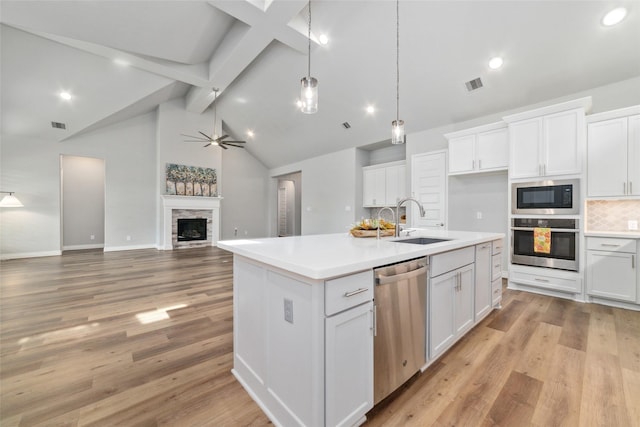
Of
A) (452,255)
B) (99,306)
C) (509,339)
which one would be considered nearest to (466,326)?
(509,339)

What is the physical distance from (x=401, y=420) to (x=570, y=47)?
433 cm

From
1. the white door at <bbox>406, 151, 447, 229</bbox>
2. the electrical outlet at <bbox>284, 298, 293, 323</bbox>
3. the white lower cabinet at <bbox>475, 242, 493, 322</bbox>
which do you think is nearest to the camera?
the electrical outlet at <bbox>284, 298, 293, 323</bbox>

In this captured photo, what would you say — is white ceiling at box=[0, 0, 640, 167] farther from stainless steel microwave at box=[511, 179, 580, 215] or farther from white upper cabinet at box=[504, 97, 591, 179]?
stainless steel microwave at box=[511, 179, 580, 215]

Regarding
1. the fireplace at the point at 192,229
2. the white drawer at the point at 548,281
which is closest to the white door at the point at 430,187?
the white drawer at the point at 548,281

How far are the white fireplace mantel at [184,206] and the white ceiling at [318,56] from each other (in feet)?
8.08

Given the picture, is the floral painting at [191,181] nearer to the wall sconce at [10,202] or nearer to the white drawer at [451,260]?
the wall sconce at [10,202]

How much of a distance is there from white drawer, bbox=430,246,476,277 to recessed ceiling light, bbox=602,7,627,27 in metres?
2.89

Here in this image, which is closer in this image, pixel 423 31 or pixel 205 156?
pixel 423 31

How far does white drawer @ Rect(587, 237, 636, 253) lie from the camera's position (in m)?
2.76

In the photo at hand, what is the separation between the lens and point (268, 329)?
1.35 metres

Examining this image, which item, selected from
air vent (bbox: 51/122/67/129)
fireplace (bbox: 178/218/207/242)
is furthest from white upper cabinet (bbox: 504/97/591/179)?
air vent (bbox: 51/122/67/129)

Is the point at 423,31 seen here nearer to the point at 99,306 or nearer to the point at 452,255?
the point at 452,255

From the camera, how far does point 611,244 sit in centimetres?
287

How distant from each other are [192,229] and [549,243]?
26.8ft
